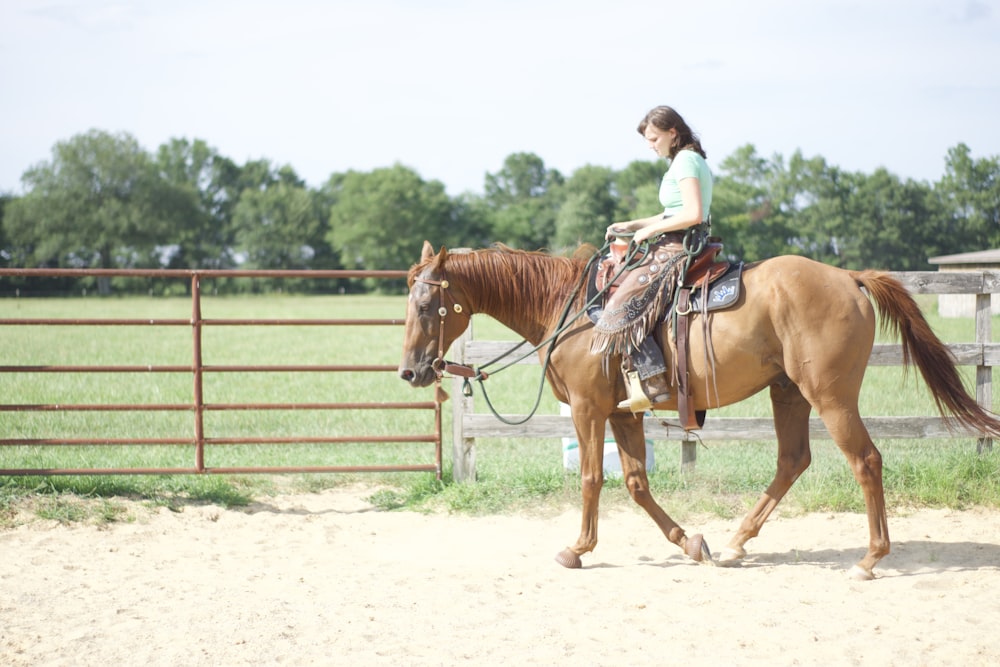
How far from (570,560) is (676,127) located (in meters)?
2.68

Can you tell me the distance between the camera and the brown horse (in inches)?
183

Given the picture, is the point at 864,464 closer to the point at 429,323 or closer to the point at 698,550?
the point at 698,550

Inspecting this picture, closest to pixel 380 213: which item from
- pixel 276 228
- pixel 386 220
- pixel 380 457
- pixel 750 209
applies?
pixel 386 220

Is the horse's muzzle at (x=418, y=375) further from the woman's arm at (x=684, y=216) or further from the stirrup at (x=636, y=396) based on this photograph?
the woman's arm at (x=684, y=216)

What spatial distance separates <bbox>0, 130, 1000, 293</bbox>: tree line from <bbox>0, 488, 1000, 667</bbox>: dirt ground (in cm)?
3847

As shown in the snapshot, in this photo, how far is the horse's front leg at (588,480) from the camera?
16.6 feet

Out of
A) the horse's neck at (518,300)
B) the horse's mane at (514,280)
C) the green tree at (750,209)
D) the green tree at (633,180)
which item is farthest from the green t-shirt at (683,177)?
the green tree at (633,180)

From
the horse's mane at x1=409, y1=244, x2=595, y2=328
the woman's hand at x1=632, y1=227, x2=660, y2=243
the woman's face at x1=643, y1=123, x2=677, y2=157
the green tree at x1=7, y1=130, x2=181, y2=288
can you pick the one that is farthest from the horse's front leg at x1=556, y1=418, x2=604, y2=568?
the green tree at x1=7, y1=130, x2=181, y2=288

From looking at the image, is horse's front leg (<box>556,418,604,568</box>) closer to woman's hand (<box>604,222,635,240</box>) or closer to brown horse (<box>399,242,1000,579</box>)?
brown horse (<box>399,242,1000,579</box>)

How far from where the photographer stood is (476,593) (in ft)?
15.0

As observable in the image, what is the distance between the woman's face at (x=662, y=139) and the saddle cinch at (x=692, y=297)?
62cm

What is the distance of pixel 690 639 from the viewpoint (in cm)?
383

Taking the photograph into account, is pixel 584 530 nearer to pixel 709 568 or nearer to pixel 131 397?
pixel 709 568

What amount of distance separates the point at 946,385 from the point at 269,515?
480cm
